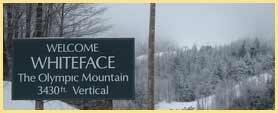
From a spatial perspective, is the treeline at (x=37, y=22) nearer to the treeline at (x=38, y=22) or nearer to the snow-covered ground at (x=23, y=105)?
the treeline at (x=38, y=22)

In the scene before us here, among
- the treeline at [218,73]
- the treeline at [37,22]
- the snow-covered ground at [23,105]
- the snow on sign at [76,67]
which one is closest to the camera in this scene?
the snow on sign at [76,67]

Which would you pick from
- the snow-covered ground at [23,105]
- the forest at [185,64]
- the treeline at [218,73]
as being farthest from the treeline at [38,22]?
the treeline at [218,73]

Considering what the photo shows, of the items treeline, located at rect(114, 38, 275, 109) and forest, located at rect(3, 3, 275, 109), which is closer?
forest, located at rect(3, 3, 275, 109)

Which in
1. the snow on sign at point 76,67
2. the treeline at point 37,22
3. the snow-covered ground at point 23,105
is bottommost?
the snow-covered ground at point 23,105

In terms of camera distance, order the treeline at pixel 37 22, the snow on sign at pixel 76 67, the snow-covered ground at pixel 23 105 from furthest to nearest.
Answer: the treeline at pixel 37 22 < the snow-covered ground at pixel 23 105 < the snow on sign at pixel 76 67

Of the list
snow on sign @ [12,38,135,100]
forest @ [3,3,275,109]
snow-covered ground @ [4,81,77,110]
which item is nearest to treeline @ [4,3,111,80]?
forest @ [3,3,275,109]

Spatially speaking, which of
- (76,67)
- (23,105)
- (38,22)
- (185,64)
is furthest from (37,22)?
(185,64)

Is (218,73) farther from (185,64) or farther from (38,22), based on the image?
(38,22)

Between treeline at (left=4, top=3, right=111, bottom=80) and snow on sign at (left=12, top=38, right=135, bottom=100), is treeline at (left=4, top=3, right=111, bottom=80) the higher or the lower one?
the higher one

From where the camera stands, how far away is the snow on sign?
24.0 ft

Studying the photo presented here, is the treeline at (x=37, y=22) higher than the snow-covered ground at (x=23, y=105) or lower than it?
higher

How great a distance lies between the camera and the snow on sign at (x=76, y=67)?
7.32 metres

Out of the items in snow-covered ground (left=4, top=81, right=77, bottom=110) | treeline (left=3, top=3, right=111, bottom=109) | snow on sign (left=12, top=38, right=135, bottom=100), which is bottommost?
snow-covered ground (left=4, top=81, right=77, bottom=110)

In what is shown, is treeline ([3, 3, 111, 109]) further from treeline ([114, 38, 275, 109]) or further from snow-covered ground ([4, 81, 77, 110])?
treeline ([114, 38, 275, 109])
